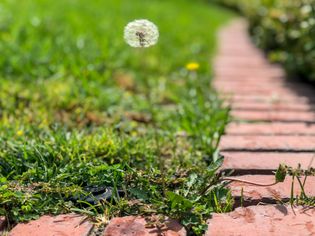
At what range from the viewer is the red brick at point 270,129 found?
121 inches

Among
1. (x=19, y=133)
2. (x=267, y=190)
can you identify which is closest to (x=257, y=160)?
(x=267, y=190)

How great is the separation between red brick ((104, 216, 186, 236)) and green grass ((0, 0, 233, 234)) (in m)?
0.05

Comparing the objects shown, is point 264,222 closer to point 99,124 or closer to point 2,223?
point 2,223

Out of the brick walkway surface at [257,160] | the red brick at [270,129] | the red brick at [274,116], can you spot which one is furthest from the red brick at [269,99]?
the red brick at [270,129]

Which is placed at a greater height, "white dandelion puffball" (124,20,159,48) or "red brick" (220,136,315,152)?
"white dandelion puffball" (124,20,159,48)

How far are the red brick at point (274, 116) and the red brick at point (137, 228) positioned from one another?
5.38 ft

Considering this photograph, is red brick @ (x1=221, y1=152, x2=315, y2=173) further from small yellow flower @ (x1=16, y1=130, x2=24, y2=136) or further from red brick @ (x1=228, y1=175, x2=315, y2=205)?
small yellow flower @ (x1=16, y1=130, x2=24, y2=136)

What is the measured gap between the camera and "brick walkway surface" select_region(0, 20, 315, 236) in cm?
187

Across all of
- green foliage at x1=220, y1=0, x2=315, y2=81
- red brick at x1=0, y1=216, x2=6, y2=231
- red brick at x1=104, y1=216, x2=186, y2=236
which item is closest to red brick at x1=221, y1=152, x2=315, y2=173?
red brick at x1=104, y1=216, x2=186, y2=236

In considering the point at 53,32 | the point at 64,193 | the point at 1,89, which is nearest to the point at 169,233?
the point at 64,193

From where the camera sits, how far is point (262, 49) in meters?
7.52

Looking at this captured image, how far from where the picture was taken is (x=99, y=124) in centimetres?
315

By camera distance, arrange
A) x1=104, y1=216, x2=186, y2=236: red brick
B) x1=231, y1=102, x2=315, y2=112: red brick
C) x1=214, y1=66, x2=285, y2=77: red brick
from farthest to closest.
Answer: x1=214, y1=66, x2=285, y2=77: red brick < x1=231, y1=102, x2=315, y2=112: red brick < x1=104, y1=216, x2=186, y2=236: red brick

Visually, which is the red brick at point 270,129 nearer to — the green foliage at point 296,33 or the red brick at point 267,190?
the red brick at point 267,190
